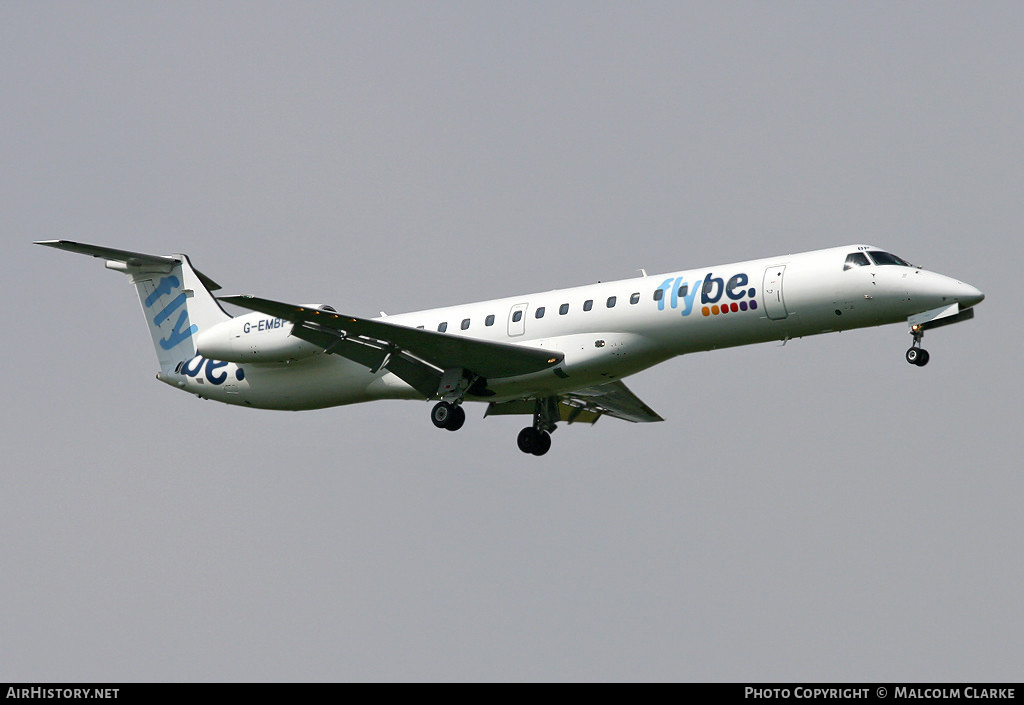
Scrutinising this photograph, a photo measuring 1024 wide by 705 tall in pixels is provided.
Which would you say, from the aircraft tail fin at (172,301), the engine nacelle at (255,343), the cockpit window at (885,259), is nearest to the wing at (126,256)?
the aircraft tail fin at (172,301)

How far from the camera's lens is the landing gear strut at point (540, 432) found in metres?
29.0

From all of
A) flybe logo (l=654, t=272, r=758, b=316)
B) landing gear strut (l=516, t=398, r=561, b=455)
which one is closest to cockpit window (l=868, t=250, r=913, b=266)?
flybe logo (l=654, t=272, r=758, b=316)

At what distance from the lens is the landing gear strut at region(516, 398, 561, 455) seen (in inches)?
1142

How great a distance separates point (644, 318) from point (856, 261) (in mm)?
3910

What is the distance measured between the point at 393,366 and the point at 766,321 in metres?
7.36

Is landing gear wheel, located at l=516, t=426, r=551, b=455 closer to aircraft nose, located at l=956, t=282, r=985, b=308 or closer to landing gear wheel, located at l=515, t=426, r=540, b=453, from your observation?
landing gear wheel, located at l=515, t=426, r=540, b=453

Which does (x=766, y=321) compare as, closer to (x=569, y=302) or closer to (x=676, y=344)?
(x=676, y=344)

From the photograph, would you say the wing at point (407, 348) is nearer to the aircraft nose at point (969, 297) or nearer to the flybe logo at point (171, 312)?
the flybe logo at point (171, 312)

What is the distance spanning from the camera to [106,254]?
91.6 feet

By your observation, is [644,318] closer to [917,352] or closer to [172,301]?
[917,352]

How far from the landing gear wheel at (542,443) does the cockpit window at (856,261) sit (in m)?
8.12

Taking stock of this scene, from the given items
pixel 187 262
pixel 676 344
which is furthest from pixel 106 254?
pixel 676 344

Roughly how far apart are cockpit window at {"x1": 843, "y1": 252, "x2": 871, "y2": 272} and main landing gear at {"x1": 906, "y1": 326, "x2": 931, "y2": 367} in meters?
1.44

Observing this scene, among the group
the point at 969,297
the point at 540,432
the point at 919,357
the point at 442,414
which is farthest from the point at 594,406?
the point at 969,297
